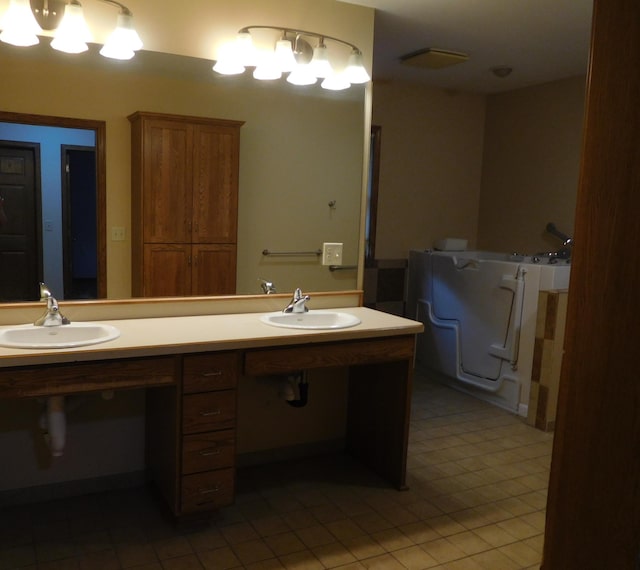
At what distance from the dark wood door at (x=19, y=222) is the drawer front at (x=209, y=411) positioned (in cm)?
77

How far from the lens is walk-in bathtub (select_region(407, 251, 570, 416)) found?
3.49 meters

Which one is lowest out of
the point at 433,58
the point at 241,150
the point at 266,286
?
the point at 266,286

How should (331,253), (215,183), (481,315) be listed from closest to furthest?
(215,183) < (331,253) < (481,315)

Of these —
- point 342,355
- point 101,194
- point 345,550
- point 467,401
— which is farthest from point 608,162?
point 467,401

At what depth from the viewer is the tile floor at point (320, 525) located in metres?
2.03

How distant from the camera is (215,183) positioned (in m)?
2.55

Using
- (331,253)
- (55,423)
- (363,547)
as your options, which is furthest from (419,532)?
(55,423)

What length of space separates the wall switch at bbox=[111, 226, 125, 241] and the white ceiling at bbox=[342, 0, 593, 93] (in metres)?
1.48

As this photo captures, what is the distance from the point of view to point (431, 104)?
4.52 metres

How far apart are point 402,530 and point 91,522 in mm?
1195

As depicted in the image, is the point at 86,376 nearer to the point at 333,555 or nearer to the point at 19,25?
the point at 333,555

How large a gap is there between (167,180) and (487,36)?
1.94 metres

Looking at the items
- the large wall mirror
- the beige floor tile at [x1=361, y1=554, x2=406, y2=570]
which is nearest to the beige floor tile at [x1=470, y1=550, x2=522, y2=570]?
the beige floor tile at [x1=361, y1=554, x2=406, y2=570]

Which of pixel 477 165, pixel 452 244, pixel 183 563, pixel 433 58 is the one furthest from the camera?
pixel 477 165
